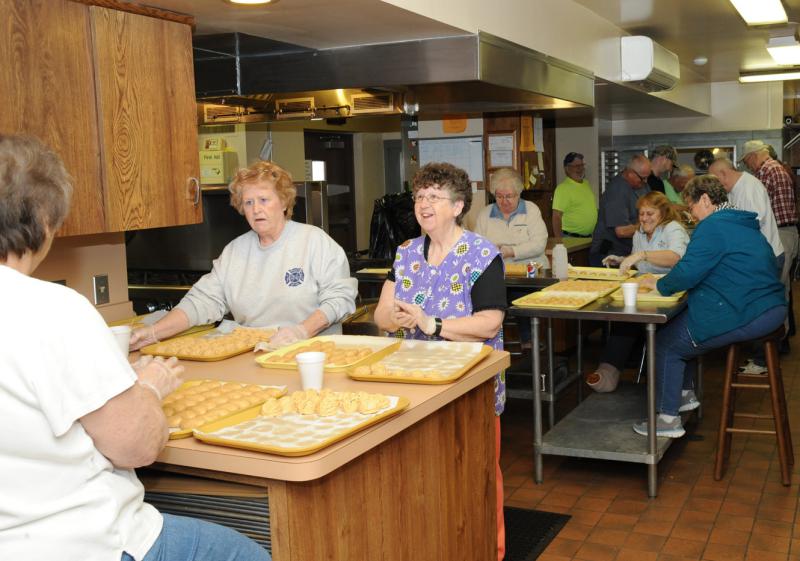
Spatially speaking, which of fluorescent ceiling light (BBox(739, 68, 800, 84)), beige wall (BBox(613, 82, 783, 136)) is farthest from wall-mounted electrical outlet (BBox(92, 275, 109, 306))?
beige wall (BBox(613, 82, 783, 136))

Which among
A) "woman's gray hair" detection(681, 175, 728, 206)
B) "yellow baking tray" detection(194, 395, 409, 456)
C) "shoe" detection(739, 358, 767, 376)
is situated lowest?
"shoe" detection(739, 358, 767, 376)

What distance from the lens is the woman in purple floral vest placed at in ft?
10.2

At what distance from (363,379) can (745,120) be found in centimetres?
1110

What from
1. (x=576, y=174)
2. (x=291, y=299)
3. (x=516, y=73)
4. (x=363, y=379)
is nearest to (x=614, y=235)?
(x=576, y=174)

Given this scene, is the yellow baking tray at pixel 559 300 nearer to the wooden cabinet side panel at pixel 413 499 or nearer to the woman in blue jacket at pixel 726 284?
the woman in blue jacket at pixel 726 284

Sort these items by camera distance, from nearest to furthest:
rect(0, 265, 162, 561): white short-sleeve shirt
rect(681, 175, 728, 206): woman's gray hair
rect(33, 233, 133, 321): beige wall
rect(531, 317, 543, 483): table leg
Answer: rect(0, 265, 162, 561): white short-sleeve shirt
rect(33, 233, 133, 321): beige wall
rect(531, 317, 543, 483): table leg
rect(681, 175, 728, 206): woman's gray hair

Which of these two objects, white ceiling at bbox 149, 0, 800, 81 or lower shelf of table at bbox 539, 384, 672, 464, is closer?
white ceiling at bbox 149, 0, 800, 81

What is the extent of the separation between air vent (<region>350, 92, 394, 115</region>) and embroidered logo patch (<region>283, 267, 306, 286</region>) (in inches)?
55.6

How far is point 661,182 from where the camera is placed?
8.59 metres

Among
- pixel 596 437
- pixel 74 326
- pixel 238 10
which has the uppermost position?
pixel 238 10

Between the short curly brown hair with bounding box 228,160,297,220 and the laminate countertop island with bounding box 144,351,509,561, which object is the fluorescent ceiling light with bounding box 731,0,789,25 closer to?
the short curly brown hair with bounding box 228,160,297,220

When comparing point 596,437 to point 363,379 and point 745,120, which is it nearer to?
point 363,379

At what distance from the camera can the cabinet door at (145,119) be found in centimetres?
320

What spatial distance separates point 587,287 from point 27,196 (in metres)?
3.80
